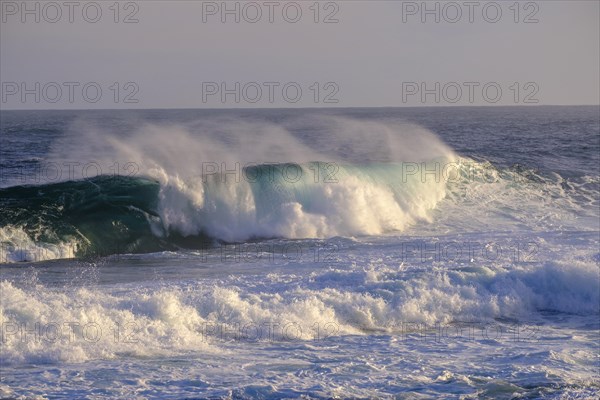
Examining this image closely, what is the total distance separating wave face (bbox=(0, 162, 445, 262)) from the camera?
750 inches

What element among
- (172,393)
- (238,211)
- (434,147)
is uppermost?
(434,147)

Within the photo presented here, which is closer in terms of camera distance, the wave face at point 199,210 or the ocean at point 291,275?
the ocean at point 291,275

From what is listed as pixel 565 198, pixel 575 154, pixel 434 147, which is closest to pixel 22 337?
pixel 565 198

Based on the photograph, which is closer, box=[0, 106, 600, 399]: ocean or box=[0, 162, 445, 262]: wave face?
box=[0, 106, 600, 399]: ocean

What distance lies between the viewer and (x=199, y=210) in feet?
69.8

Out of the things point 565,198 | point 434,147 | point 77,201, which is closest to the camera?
point 77,201

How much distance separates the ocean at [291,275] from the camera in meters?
10.6

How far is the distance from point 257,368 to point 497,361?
3022mm

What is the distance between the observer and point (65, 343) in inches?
446

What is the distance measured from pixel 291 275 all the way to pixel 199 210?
6.30 m

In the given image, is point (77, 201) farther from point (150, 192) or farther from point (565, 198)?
point (565, 198)

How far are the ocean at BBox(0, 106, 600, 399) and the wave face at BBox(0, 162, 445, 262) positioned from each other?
0.19ft

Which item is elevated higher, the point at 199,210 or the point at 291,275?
the point at 199,210

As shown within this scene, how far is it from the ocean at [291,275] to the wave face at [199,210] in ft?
0.19
